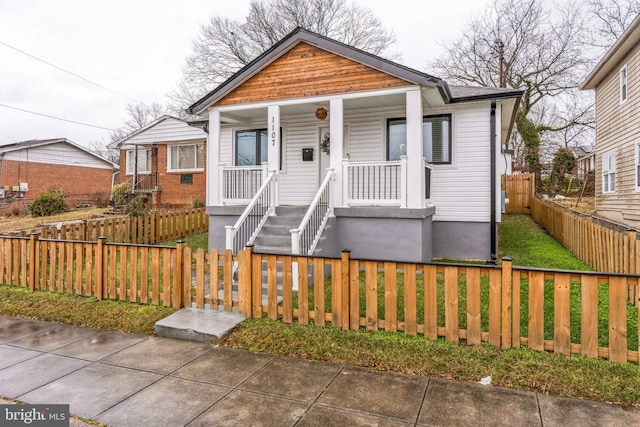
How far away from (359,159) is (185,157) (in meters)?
13.7

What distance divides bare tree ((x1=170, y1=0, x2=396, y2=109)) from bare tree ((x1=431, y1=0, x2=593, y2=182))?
6.32 metres

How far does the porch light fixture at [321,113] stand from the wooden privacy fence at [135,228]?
21.1 ft

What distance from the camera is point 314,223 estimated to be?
26.2ft

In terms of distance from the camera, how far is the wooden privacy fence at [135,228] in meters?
9.77

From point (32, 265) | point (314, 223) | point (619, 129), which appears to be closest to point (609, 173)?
point (619, 129)

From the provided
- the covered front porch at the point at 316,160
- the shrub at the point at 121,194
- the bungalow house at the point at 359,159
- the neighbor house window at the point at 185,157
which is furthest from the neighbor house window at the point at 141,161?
the bungalow house at the point at 359,159

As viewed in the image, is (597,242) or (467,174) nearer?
(597,242)

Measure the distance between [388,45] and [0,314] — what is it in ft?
95.0

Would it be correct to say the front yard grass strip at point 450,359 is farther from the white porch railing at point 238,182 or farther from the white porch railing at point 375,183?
the white porch railing at point 238,182

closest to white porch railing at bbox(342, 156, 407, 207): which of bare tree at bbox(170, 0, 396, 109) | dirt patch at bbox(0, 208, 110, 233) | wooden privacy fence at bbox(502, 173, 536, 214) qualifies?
dirt patch at bbox(0, 208, 110, 233)

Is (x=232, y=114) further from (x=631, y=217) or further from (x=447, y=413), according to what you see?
(x=631, y=217)

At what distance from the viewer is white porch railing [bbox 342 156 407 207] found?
851 cm

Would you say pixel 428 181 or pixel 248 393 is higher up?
pixel 428 181

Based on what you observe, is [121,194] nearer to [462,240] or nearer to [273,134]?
[273,134]
